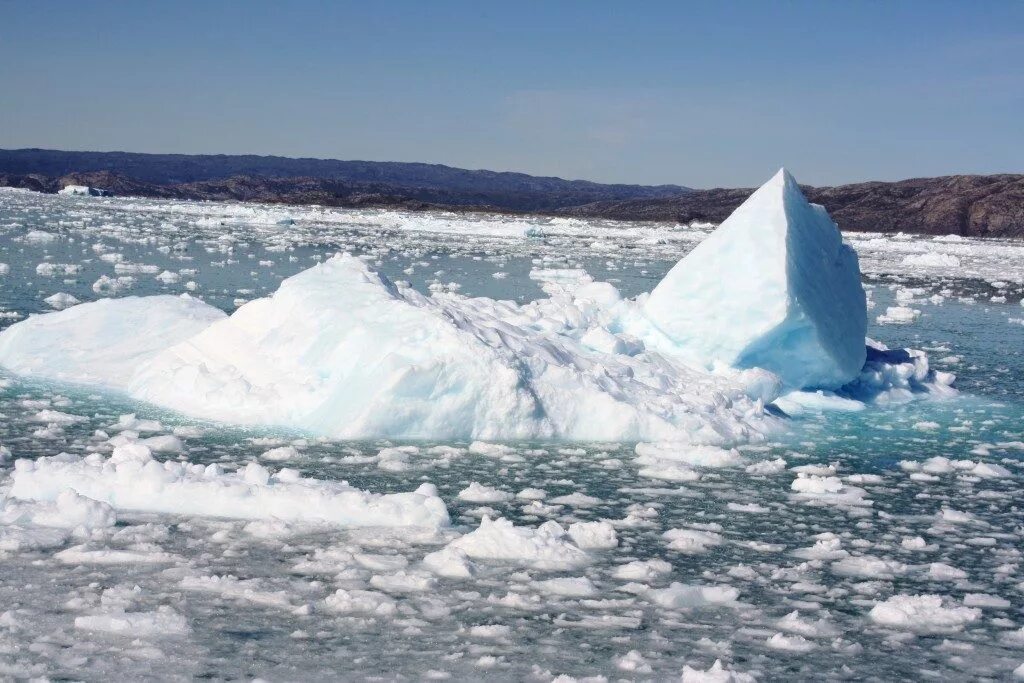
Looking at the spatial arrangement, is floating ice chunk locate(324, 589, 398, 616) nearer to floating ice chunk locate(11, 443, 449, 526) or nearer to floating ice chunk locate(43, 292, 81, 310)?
floating ice chunk locate(11, 443, 449, 526)

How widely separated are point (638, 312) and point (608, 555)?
559cm

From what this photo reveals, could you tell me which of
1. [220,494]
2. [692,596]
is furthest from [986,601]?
[220,494]

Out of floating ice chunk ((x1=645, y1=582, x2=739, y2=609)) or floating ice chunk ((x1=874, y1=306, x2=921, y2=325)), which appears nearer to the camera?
floating ice chunk ((x1=645, y1=582, x2=739, y2=609))

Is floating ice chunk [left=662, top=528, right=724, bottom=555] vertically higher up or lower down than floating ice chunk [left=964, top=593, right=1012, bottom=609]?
lower down

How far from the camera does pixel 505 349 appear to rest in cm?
767

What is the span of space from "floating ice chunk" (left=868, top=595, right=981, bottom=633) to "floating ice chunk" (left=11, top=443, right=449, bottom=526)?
208 cm

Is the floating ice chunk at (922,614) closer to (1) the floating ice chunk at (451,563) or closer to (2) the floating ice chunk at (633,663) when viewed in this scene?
(2) the floating ice chunk at (633,663)

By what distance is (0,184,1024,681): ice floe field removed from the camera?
12.8 ft

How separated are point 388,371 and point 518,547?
2.63 metres

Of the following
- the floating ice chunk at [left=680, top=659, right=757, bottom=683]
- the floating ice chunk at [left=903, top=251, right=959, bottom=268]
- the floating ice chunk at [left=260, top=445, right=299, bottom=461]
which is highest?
the floating ice chunk at [left=903, top=251, right=959, bottom=268]

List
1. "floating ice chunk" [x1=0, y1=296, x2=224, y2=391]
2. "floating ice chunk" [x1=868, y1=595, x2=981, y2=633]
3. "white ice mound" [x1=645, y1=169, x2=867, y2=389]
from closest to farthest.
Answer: "floating ice chunk" [x1=868, y1=595, x2=981, y2=633]
"floating ice chunk" [x1=0, y1=296, x2=224, y2=391]
"white ice mound" [x1=645, y1=169, x2=867, y2=389]

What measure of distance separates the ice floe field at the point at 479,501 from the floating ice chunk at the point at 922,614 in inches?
0.5

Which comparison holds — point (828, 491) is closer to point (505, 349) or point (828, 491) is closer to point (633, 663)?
point (505, 349)

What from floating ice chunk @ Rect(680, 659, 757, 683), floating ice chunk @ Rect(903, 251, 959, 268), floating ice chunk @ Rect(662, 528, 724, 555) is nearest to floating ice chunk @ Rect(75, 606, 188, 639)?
floating ice chunk @ Rect(680, 659, 757, 683)
